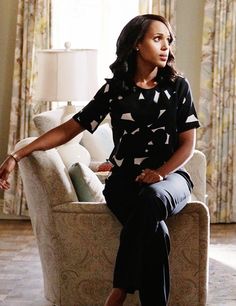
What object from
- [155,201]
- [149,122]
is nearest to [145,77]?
[149,122]

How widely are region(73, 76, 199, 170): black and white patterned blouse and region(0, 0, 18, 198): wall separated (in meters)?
2.94

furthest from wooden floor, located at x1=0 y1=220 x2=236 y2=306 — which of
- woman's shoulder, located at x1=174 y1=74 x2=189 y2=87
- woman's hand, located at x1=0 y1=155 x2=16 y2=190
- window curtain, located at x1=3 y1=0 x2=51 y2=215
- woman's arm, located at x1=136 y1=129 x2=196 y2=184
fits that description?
woman's shoulder, located at x1=174 y1=74 x2=189 y2=87

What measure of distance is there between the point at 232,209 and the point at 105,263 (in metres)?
2.73

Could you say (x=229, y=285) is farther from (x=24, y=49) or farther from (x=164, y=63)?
(x=24, y=49)

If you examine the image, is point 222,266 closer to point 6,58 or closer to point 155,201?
point 155,201

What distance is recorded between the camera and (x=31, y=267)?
4105 mm

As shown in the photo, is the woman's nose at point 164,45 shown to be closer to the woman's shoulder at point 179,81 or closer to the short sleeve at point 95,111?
the woman's shoulder at point 179,81

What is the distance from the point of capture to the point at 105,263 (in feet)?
10.00

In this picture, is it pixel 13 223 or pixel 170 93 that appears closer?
pixel 170 93

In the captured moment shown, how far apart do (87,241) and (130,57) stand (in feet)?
2.72

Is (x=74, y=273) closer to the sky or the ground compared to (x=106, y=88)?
closer to the ground

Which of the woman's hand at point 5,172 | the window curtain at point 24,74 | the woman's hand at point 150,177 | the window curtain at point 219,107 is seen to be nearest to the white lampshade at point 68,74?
the window curtain at point 24,74

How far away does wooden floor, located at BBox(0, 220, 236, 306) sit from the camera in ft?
11.3

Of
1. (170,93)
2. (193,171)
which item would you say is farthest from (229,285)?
(170,93)
